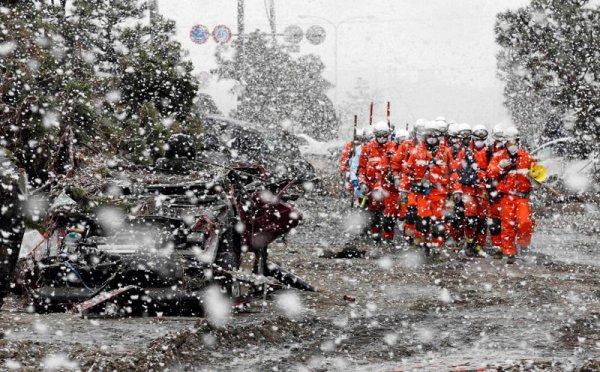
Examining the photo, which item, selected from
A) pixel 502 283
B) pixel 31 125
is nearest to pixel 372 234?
pixel 502 283

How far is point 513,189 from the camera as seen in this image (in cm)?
1231

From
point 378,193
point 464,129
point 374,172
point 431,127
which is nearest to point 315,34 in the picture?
point 374,172

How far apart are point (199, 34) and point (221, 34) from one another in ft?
4.04

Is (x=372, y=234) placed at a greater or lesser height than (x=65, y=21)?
lesser

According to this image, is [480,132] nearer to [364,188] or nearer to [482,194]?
[482,194]

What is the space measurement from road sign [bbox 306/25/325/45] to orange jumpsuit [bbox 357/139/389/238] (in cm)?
2943

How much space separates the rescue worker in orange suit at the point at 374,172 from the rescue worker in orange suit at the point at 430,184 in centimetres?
112

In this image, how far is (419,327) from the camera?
7348mm

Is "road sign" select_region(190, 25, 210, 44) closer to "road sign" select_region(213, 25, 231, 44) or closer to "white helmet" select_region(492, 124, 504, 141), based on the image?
"road sign" select_region(213, 25, 231, 44)

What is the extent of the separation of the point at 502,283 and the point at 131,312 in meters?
4.69

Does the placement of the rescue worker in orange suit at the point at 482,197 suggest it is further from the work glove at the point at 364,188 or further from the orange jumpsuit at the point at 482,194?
the work glove at the point at 364,188

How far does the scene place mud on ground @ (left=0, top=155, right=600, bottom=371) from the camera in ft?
19.3

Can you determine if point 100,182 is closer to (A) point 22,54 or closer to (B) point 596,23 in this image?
(A) point 22,54

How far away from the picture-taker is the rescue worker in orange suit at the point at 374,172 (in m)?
14.0
